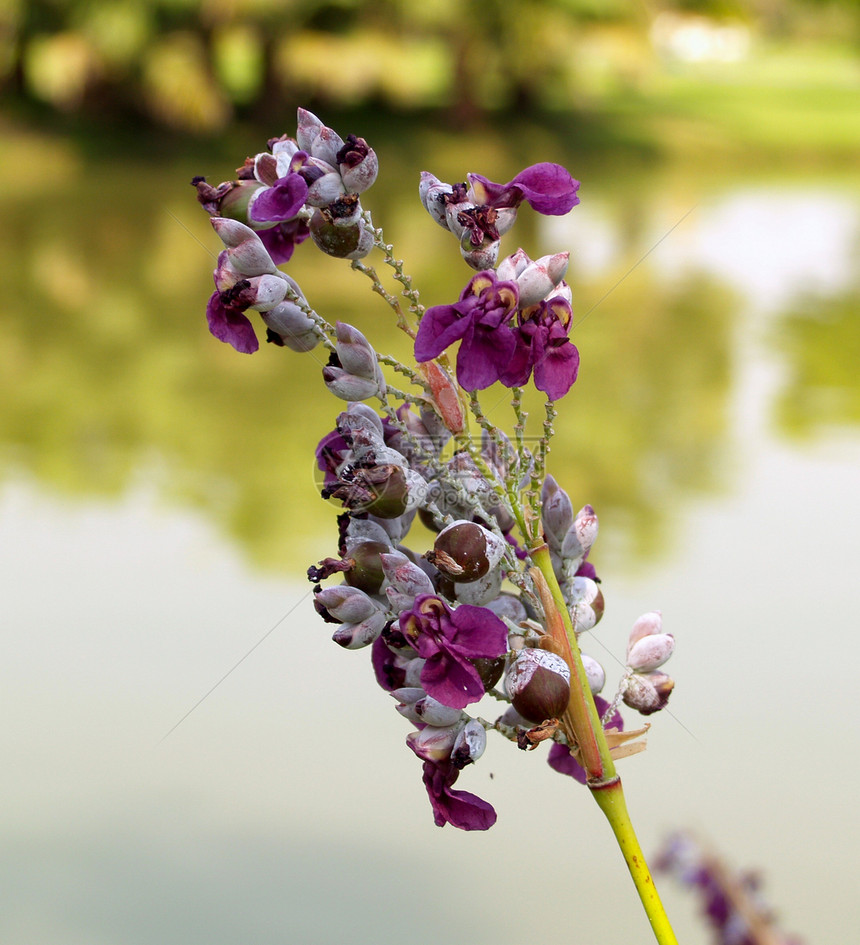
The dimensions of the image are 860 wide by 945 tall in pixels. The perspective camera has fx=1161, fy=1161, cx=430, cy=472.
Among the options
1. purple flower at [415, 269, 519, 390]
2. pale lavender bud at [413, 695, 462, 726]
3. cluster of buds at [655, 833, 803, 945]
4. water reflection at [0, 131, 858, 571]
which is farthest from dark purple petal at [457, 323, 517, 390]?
water reflection at [0, 131, 858, 571]

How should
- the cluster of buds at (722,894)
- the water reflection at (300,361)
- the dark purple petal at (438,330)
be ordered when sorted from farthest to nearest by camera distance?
the water reflection at (300,361) → the cluster of buds at (722,894) → the dark purple petal at (438,330)

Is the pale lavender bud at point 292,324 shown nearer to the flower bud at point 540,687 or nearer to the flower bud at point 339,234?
the flower bud at point 339,234

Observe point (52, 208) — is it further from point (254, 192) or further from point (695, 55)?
point (695, 55)

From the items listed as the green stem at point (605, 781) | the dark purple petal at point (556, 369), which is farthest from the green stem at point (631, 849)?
the dark purple petal at point (556, 369)

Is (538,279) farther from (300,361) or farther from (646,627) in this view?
(300,361)

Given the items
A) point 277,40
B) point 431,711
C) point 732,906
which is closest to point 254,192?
point 431,711

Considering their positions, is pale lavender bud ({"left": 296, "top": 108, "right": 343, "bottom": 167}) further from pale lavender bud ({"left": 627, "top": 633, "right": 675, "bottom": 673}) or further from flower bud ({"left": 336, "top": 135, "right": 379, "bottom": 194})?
pale lavender bud ({"left": 627, "top": 633, "right": 675, "bottom": 673})
